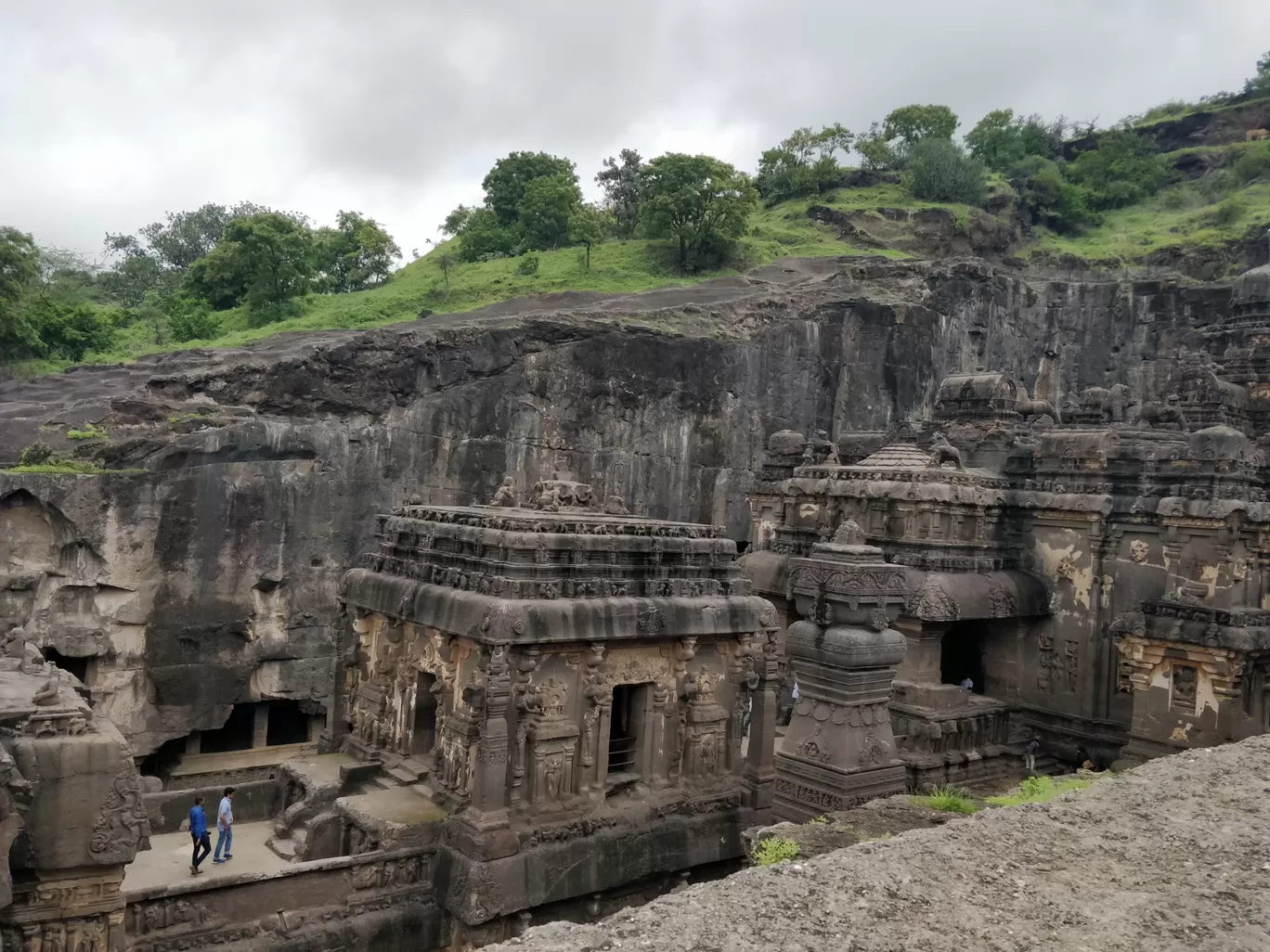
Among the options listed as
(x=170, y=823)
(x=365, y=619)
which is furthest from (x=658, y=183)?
(x=170, y=823)

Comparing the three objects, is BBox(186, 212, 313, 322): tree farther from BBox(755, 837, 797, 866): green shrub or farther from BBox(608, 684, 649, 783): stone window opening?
BBox(755, 837, 797, 866): green shrub

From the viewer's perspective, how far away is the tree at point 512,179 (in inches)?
1649

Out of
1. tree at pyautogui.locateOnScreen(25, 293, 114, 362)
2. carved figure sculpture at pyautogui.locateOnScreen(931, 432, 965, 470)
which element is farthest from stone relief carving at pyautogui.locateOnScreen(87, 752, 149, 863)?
tree at pyautogui.locateOnScreen(25, 293, 114, 362)

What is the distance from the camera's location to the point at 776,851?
231 inches

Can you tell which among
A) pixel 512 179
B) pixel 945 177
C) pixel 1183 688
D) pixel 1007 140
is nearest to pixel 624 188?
pixel 512 179

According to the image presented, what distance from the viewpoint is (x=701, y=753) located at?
1259cm

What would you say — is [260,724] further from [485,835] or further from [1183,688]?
[1183,688]

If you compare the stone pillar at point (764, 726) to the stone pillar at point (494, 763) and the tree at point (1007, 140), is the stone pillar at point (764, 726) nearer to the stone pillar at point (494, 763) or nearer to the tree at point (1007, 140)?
the stone pillar at point (494, 763)

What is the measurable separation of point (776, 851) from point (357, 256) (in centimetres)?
3725

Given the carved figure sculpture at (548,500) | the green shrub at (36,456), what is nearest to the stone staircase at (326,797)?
the carved figure sculpture at (548,500)

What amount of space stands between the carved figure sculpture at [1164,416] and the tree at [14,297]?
25.3 meters

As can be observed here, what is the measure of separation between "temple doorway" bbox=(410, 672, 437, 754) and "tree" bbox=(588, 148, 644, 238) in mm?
33387

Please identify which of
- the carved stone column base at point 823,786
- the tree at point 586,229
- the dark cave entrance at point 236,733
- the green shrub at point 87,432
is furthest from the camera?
the tree at point 586,229

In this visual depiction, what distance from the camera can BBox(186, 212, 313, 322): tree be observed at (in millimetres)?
29406
